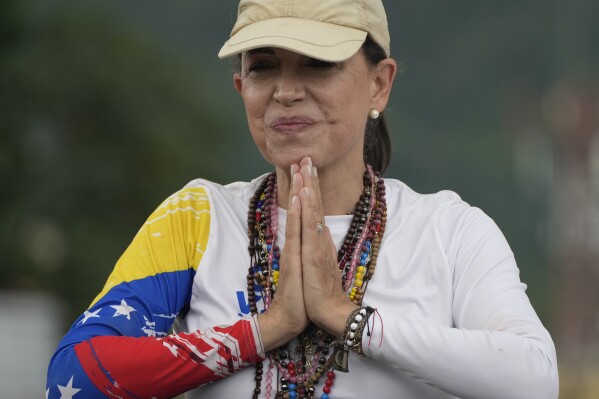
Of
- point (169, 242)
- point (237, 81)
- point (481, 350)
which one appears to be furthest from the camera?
point (237, 81)

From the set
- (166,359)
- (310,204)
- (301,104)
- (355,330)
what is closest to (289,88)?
(301,104)

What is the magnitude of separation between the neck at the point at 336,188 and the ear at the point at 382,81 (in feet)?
0.61

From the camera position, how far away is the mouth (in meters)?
3.97

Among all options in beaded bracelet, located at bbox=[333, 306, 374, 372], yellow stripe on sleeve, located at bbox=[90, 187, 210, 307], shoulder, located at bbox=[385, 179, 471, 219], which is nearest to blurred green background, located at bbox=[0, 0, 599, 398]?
shoulder, located at bbox=[385, 179, 471, 219]

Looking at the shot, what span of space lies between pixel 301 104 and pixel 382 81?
377 millimetres

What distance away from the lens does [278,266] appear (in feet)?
13.4

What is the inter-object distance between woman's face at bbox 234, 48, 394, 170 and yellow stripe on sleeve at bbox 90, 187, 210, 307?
0.28 meters

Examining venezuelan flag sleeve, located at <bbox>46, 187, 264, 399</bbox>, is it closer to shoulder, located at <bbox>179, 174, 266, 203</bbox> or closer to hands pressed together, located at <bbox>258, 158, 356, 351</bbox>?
hands pressed together, located at <bbox>258, 158, 356, 351</bbox>

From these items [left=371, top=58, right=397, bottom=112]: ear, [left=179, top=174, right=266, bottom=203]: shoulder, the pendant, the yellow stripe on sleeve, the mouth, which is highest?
[left=371, top=58, right=397, bottom=112]: ear

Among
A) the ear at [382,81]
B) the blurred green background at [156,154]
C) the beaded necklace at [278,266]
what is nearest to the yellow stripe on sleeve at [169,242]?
the beaded necklace at [278,266]

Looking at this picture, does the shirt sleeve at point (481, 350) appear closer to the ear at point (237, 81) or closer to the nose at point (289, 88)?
the nose at point (289, 88)

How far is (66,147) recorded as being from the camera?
33469mm

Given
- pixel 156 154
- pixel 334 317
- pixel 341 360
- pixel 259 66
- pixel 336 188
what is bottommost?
pixel 156 154

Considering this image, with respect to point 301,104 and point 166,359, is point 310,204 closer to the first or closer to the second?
point 301,104
